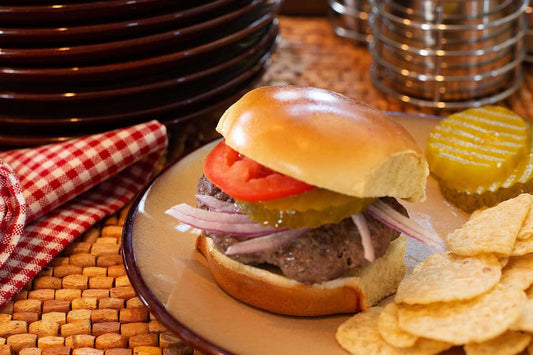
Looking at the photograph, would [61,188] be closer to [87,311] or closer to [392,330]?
[87,311]

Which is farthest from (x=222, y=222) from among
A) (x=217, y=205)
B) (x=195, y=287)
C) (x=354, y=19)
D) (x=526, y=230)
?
(x=354, y=19)

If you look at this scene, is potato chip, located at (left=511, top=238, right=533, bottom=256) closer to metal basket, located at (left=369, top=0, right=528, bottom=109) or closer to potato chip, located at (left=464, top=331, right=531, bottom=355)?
potato chip, located at (left=464, top=331, right=531, bottom=355)

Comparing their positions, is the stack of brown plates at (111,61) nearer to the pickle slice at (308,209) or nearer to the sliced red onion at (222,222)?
the sliced red onion at (222,222)

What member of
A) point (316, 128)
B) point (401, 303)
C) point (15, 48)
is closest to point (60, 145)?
point (15, 48)

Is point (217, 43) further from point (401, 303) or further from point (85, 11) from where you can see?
point (401, 303)

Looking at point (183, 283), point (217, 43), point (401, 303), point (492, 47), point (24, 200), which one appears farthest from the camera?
point (492, 47)

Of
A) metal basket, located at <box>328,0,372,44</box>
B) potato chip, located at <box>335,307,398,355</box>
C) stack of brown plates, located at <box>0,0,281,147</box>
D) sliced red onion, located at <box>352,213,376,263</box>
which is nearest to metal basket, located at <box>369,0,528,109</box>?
metal basket, located at <box>328,0,372,44</box>
